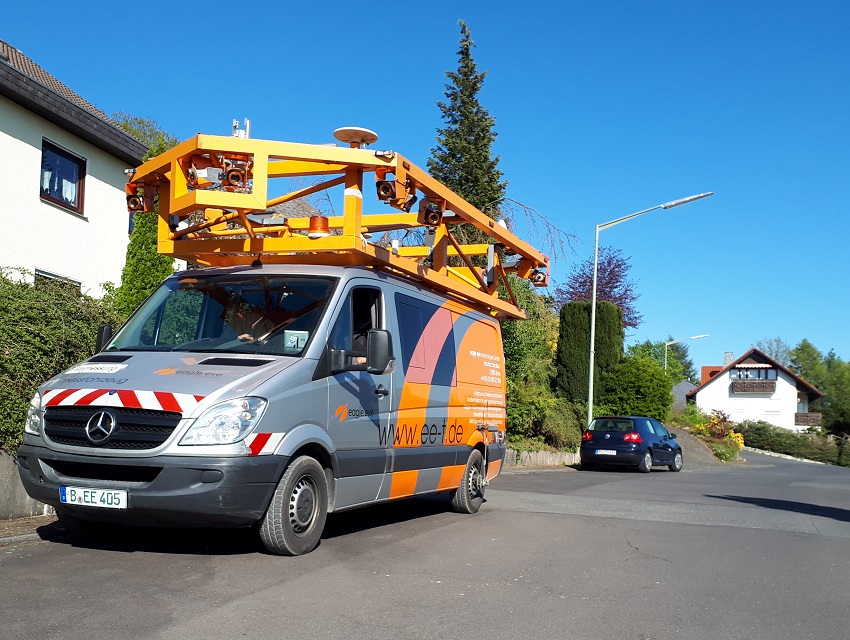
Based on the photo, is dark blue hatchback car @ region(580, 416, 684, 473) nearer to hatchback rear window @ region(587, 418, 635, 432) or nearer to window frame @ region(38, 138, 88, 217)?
hatchback rear window @ region(587, 418, 635, 432)

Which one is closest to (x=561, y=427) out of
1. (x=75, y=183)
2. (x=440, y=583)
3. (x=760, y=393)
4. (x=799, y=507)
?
(x=799, y=507)

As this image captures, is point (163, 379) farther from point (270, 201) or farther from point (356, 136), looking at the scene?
point (356, 136)

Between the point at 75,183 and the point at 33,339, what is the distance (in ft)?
36.1

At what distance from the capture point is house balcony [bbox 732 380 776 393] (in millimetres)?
79312

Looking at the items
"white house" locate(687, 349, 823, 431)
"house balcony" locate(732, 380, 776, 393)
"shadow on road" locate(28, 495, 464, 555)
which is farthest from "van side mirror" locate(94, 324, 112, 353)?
"house balcony" locate(732, 380, 776, 393)

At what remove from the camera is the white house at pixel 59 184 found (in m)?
16.0

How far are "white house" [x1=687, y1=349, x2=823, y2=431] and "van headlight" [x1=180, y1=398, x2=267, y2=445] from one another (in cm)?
7695

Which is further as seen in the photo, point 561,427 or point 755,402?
point 755,402

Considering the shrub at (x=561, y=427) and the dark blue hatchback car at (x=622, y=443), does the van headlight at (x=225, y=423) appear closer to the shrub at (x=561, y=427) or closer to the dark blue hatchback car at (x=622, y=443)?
the dark blue hatchback car at (x=622, y=443)

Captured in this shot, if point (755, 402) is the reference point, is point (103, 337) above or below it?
above

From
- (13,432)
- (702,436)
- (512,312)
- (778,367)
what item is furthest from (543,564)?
(778,367)

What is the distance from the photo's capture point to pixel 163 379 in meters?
6.39

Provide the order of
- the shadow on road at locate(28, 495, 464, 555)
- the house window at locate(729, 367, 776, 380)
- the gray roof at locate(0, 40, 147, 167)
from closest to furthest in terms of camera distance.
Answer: the shadow on road at locate(28, 495, 464, 555) < the gray roof at locate(0, 40, 147, 167) < the house window at locate(729, 367, 776, 380)

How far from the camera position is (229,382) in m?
6.31
